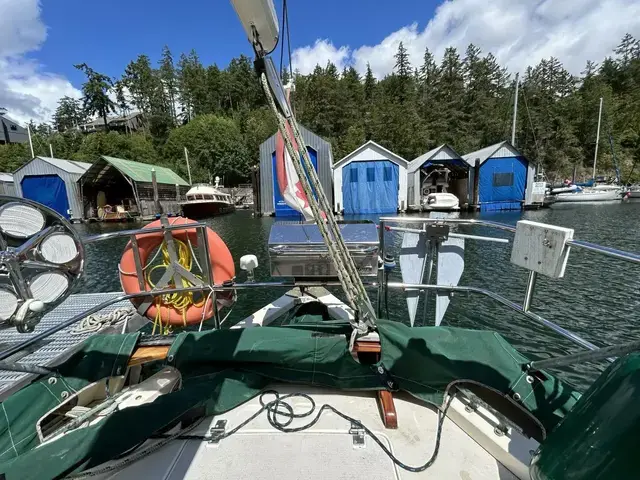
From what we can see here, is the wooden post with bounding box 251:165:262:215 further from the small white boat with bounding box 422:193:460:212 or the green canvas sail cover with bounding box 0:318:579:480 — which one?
the green canvas sail cover with bounding box 0:318:579:480

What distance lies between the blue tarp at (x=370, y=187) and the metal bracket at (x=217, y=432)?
71.4 feet

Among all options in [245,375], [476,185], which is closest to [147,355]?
[245,375]

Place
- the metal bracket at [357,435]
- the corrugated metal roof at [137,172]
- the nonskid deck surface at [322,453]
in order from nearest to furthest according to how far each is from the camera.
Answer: the nonskid deck surface at [322,453]
the metal bracket at [357,435]
the corrugated metal roof at [137,172]

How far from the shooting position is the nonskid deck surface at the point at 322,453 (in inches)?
53.6

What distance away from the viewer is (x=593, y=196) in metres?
26.7

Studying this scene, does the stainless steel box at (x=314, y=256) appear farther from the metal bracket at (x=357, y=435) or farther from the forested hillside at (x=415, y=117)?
the forested hillside at (x=415, y=117)

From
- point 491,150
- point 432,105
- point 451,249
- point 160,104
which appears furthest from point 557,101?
point 160,104

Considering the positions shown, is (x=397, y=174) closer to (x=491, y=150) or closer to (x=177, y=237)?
(x=491, y=150)

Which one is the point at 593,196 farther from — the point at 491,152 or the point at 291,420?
the point at 291,420

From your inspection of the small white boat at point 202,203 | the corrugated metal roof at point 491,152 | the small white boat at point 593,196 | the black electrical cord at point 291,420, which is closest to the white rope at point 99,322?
the black electrical cord at point 291,420

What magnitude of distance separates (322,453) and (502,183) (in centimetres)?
2665

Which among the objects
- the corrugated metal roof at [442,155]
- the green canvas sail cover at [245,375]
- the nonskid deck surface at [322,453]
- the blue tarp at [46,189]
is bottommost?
the nonskid deck surface at [322,453]

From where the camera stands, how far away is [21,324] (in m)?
1.67

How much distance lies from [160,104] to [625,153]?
237ft
